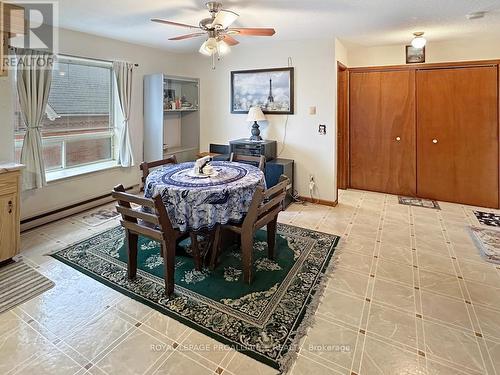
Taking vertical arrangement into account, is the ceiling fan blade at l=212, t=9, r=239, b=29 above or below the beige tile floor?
above

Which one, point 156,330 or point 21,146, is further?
point 21,146

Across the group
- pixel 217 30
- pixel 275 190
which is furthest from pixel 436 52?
pixel 275 190

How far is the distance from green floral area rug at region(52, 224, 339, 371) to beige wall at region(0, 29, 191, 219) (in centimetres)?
104

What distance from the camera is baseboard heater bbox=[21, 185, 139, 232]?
11.7ft

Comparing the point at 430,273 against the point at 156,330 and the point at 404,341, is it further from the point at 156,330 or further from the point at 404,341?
the point at 156,330

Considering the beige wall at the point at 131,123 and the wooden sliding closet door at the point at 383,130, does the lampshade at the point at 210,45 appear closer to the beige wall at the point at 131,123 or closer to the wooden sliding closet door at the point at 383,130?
the beige wall at the point at 131,123

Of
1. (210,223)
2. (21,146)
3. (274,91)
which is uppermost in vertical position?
(274,91)

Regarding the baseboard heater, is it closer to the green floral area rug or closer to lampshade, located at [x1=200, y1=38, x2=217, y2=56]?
the green floral area rug

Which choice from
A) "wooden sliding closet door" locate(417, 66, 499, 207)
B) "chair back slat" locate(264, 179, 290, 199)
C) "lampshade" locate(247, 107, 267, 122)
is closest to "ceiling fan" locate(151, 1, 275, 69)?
"chair back slat" locate(264, 179, 290, 199)

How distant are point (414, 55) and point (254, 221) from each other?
397 cm

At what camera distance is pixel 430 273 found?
8.68ft

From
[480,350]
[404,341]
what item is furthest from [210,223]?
[480,350]

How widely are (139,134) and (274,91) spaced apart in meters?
2.27

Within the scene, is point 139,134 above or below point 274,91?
below
